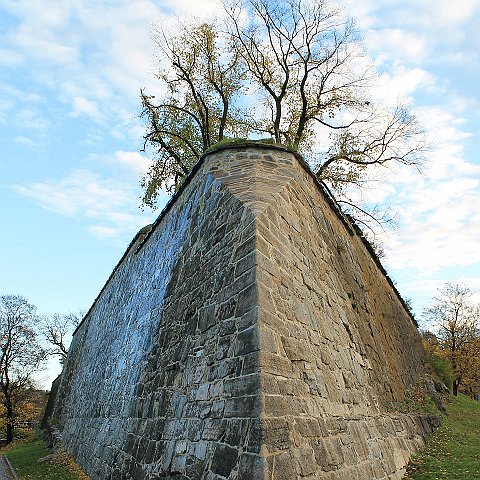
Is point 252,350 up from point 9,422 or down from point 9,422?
down

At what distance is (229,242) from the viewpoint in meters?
5.17

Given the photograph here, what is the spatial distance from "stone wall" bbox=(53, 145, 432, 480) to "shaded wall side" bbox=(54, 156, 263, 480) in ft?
0.08

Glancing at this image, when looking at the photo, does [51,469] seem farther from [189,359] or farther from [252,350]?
[252,350]

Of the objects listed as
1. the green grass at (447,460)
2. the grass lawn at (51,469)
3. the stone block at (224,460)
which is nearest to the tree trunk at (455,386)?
the green grass at (447,460)

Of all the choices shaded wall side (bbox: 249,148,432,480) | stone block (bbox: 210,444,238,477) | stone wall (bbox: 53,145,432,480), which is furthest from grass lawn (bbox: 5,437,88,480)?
stone block (bbox: 210,444,238,477)

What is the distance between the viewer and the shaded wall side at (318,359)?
12.1 feet

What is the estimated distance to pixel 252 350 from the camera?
378cm

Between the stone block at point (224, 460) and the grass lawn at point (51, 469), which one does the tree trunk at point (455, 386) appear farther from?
the stone block at point (224, 460)

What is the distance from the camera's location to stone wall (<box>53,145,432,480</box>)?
12.2 ft

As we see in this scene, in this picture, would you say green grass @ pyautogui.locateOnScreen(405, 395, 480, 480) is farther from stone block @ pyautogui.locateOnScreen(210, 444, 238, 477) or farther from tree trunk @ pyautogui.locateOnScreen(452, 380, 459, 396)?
tree trunk @ pyautogui.locateOnScreen(452, 380, 459, 396)

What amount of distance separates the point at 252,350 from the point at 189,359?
162 cm

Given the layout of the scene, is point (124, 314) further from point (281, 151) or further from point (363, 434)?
point (363, 434)

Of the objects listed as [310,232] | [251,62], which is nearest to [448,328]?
[251,62]

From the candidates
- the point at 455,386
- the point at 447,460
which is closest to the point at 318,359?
the point at 447,460
